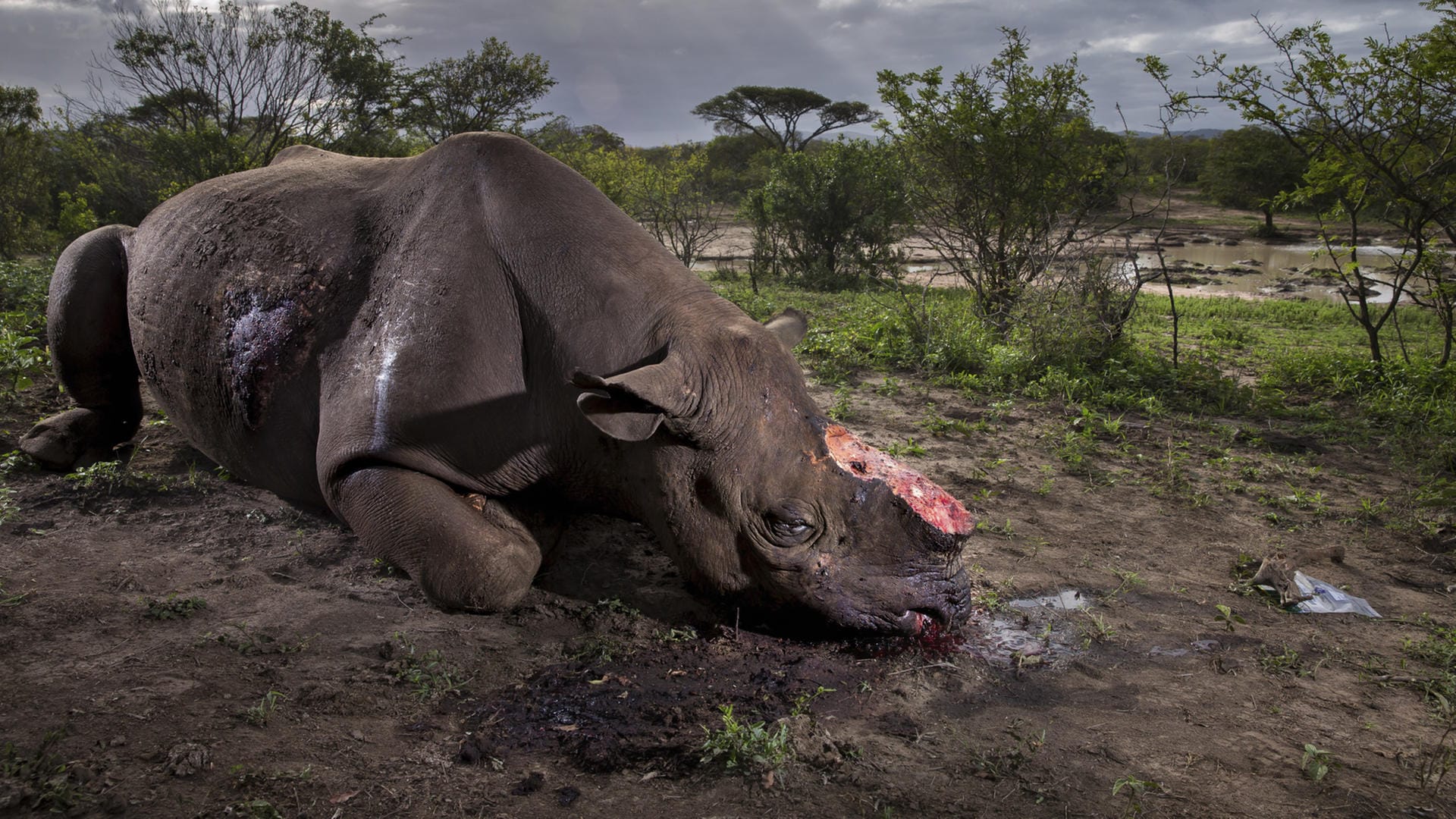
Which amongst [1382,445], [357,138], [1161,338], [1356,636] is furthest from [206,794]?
[357,138]

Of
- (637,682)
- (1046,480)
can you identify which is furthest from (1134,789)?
(1046,480)

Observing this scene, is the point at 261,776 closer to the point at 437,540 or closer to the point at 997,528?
the point at 437,540

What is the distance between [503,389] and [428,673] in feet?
4.14

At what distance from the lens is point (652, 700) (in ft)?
10.9

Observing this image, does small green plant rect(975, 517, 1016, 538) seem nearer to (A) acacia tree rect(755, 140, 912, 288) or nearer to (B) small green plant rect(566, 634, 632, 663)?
(B) small green plant rect(566, 634, 632, 663)

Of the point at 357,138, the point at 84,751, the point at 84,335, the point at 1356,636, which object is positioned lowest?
the point at 1356,636

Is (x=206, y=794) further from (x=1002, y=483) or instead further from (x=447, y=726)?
(x=1002, y=483)

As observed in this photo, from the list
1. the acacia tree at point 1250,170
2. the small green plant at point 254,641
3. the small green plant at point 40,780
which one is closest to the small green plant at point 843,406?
the small green plant at point 254,641

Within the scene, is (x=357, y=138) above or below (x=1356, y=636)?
above

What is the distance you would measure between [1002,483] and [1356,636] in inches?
91.6

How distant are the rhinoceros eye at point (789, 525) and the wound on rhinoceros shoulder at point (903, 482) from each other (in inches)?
10.5

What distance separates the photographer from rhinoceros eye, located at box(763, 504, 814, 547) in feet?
11.4

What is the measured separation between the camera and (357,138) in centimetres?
1675

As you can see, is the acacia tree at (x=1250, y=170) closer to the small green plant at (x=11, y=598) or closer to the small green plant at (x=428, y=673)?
the small green plant at (x=428, y=673)
